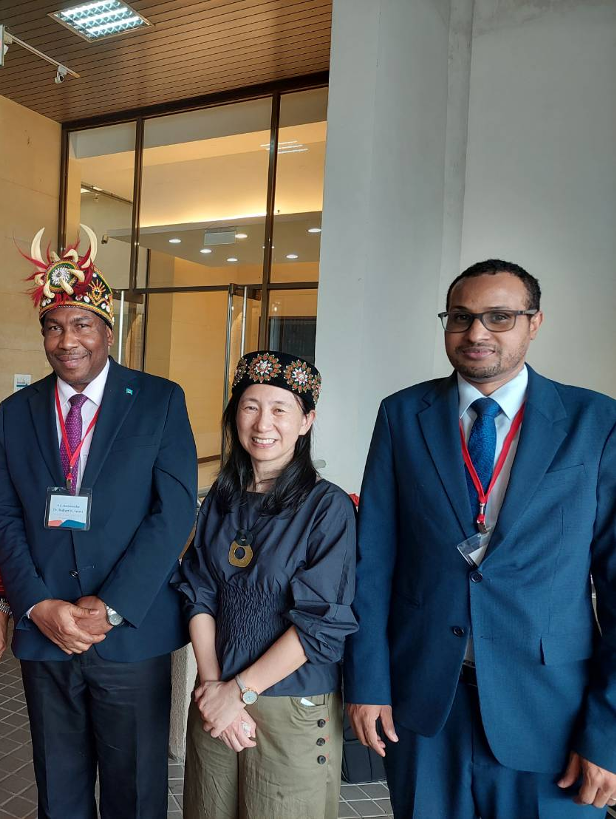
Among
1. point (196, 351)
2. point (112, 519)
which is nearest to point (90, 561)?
point (112, 519)

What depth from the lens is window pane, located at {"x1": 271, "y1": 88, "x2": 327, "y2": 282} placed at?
6301mm

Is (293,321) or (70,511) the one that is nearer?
(70,511)

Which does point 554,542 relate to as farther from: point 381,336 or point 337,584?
point 381,336

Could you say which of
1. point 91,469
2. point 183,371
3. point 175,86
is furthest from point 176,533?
point 175,86

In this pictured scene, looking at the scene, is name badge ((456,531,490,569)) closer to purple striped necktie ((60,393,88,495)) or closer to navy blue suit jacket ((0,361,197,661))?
navy blue suit jacket ((0,361,197,661))

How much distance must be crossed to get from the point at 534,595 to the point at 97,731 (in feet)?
4.19

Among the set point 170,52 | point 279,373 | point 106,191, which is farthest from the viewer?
point 106,191

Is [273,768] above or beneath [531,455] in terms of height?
beneath

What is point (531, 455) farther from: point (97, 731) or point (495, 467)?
point (97, 731)

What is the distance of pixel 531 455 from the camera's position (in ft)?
4.72

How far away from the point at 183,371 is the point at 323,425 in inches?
135

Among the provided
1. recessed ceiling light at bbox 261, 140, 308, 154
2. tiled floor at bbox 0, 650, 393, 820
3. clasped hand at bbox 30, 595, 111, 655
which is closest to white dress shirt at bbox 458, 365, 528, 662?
clasped hand at bbox 30, 595, 111, 655

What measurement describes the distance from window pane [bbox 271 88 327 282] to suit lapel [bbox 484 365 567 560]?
4.94 meters

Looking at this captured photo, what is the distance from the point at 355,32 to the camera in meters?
4.06
